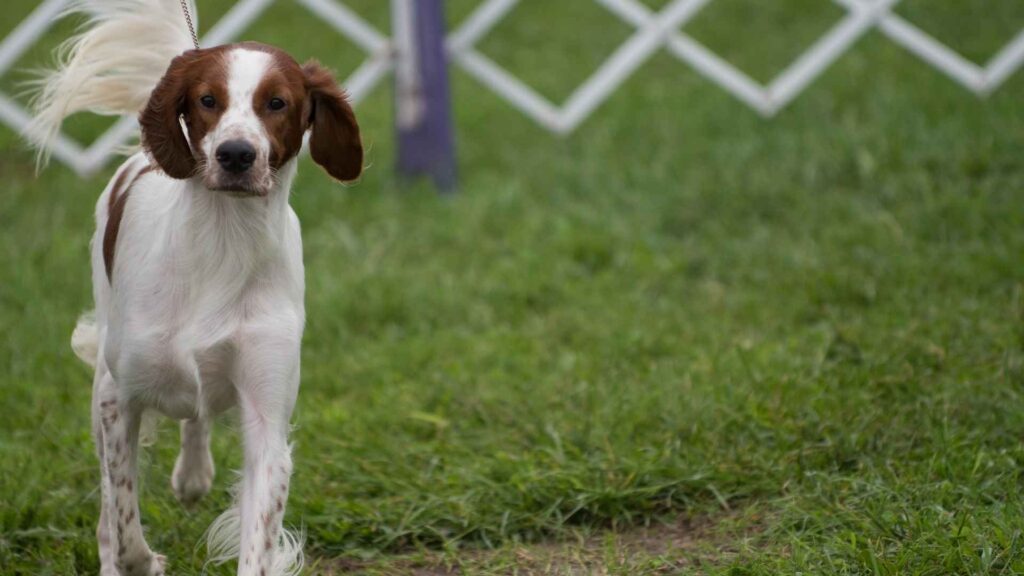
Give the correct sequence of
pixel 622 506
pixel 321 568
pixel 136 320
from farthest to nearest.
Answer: pixel 622 506 < pixel 321 568 < pixel 136 320

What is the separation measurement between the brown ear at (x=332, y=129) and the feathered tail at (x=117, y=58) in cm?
66

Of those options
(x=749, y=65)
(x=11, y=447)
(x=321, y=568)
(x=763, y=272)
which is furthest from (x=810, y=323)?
(x=749, y=65)

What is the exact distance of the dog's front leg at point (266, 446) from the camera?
2.67 m

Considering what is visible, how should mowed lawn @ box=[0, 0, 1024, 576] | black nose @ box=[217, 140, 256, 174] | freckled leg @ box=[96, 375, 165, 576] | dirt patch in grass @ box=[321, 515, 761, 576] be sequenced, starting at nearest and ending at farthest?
1. black nose @ box=[217, 140, 256, 174]
2. freckled leg @ box=[96, 375, 165, 576]
3. dirt patch in grass @ box=[321, 515, 761, 576]
4. mowed lawn @ box=[0, 0, 1024, 576]

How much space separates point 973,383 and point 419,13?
10.4 feet

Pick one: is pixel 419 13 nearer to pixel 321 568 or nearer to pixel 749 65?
pixel 749 65

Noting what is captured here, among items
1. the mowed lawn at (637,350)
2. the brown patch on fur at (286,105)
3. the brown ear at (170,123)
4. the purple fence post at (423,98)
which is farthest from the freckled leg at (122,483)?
the purple fence post at (423,98)

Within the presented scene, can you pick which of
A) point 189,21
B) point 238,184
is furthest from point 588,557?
point 189,21

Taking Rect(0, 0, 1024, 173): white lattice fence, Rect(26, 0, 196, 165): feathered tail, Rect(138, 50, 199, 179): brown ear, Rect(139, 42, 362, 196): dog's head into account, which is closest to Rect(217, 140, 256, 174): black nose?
Rect(139, 42, 362, 196): dog's head

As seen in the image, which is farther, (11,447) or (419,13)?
(419,13)

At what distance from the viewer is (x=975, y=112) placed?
20.6 ft

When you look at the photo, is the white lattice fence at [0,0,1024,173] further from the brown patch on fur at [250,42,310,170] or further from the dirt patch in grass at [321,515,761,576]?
the brown patch on fur at [250,42,310,170]

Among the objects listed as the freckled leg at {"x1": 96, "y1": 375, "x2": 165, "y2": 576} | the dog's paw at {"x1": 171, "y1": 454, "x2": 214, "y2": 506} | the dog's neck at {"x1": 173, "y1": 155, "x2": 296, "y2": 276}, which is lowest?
the dog's paw at {"x1": 171, "y1": 454, "x2": 214, "y2": 506}

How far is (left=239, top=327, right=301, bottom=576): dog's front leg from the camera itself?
2674 mm
